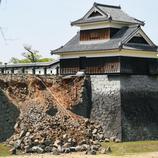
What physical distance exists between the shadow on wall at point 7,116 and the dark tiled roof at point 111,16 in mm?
7513

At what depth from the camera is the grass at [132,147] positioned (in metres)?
29.4

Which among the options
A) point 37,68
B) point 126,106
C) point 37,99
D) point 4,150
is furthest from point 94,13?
point 4,150

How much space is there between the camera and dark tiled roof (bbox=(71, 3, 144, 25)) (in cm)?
3395

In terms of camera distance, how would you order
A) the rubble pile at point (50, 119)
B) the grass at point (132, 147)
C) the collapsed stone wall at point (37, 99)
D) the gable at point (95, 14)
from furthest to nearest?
the gable at point (95, 14) → the collapsed stone wall at point (37, 99) → the grass at point (132, 147) → the rubble pile at point (50, 119)

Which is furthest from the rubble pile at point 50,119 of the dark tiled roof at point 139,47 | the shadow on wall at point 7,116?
the dark tiled roof at point 139,47

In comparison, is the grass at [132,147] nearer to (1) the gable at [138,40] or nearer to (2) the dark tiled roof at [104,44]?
(2) the dark tiled roof at [104,44]

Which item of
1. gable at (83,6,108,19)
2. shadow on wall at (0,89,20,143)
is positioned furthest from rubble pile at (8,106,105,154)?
gable at (83,6,108,19)

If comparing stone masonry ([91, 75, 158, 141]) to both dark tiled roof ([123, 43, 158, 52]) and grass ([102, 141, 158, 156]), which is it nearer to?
grass ([102, 141, 158, 156])

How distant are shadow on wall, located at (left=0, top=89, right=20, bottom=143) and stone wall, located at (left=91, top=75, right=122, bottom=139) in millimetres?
5387

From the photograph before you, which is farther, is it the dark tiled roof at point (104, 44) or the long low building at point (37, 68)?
the long low building at point (37, 68)

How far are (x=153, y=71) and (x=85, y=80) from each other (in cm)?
437

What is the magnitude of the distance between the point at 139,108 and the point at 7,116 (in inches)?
322

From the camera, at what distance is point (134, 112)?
109ft

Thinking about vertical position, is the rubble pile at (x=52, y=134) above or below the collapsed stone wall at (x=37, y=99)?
below
